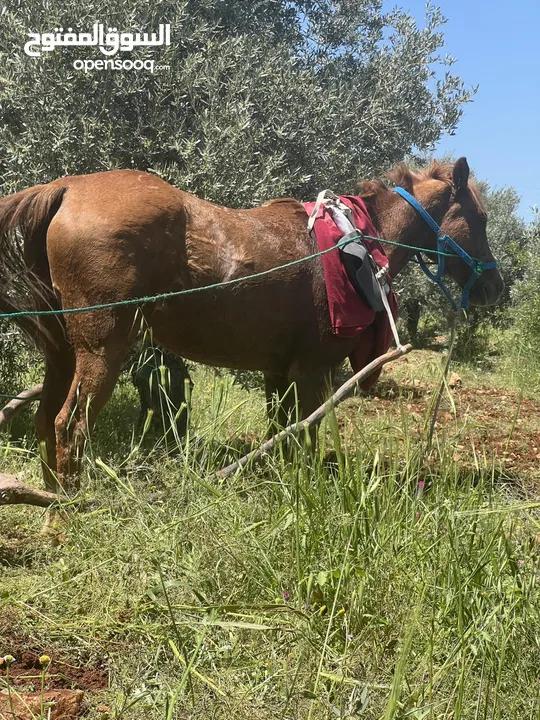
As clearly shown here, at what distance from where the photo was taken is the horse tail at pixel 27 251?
3.62m

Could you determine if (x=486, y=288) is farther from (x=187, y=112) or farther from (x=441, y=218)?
(x=187, y=112)

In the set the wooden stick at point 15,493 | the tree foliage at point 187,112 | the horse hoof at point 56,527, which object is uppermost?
the tree foliage at point 187,112

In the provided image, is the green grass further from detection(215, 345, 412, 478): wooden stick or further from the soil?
the soil

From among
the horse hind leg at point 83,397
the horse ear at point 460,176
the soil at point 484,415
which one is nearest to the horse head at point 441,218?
the horse ear at point 460,176

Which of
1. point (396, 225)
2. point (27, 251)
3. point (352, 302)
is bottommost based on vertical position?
point (352, 302)

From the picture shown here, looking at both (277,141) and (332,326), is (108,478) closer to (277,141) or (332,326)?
(332,326)

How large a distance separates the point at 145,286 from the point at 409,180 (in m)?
2.49

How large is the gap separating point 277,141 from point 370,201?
1626 millimetres

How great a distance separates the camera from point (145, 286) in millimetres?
3635

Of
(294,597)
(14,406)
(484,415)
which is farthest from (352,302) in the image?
(484,415)

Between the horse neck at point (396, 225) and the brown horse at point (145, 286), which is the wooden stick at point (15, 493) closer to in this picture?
the brown horse at point (145, 286)

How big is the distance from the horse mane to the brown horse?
0.74 metres

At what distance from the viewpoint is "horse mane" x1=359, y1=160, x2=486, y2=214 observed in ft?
16.2

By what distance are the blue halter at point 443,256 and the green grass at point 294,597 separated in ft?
7.63
